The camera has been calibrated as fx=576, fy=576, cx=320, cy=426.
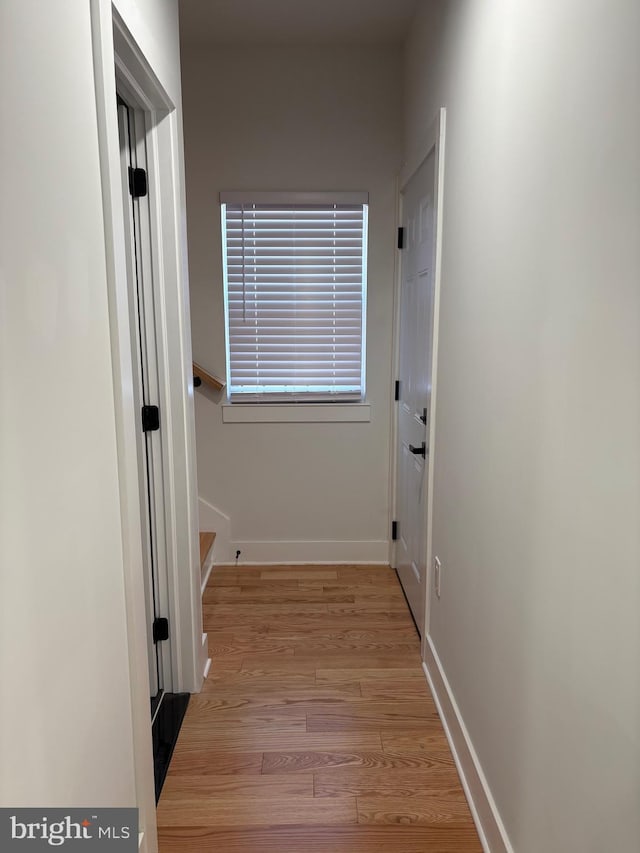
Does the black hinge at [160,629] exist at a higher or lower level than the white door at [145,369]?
lower

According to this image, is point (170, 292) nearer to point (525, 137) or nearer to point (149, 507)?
point (149, 507)

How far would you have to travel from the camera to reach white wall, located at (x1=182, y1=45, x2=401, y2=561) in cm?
305

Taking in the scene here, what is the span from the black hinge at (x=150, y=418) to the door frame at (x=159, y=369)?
24mm

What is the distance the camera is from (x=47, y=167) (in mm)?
921

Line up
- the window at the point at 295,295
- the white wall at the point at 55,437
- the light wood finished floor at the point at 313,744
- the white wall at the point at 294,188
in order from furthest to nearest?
the window at the point at 295,295, the white wall at the point at 294,188, the light wood finished floor at the point at 313,744, the white wall at the point at 55,437

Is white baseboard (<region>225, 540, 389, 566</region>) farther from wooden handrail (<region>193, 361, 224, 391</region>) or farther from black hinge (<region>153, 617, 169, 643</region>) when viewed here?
black hinge (<region>153, 617, 169, 643</region>)

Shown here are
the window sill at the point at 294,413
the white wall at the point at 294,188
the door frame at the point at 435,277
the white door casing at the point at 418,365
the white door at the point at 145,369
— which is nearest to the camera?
the white door at the point at 145,369

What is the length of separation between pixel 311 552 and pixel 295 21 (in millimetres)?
2792

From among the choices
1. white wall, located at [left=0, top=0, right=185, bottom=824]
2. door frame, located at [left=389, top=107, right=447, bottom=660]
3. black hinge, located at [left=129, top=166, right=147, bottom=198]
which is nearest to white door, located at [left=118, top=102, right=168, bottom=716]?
black hinge, located at [left=129, top=166, right=147, bottom=198]

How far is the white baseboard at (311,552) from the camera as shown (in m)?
3.45

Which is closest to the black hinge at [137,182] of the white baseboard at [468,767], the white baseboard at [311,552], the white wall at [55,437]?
the white wall at [55,437]

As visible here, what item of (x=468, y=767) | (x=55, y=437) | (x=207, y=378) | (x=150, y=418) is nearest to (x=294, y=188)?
(x=207, y=378)

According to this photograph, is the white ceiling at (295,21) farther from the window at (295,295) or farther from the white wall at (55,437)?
the white wall at (55,437)

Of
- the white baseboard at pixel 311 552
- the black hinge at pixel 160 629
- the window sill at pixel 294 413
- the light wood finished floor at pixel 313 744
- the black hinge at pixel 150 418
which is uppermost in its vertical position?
the black hinge at pixel 150 418
